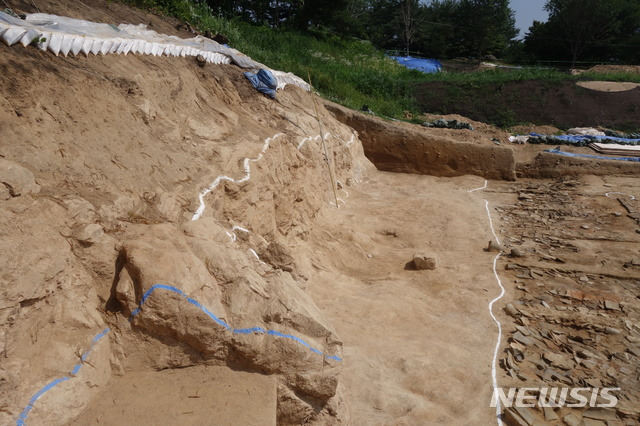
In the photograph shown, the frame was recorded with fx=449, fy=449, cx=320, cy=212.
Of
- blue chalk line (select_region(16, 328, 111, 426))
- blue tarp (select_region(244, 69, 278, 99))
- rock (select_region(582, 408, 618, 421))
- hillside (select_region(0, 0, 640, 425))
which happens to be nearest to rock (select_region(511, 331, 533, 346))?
Result: hillside (select_region(0, 0, 640, 425))

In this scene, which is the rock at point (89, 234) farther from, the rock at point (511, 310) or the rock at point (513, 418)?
the rock at point (511, 310)

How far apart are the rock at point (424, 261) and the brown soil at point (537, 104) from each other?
548 inches

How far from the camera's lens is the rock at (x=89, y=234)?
9.74 ft

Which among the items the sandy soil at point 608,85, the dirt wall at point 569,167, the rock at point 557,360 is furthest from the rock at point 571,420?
the sandy soil at point 608,85

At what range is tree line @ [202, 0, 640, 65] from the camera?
24.6 meters

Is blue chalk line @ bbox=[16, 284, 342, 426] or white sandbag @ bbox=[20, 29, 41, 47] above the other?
white sandbag @ bbox=[20, 29, 41, 47]

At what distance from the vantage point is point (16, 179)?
2.85m

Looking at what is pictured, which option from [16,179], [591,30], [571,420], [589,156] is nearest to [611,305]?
[571,420]

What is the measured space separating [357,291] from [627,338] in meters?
2.91

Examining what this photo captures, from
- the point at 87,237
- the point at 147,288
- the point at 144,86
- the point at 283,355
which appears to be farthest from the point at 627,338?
the point at 144,86

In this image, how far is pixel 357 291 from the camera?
5434 mm

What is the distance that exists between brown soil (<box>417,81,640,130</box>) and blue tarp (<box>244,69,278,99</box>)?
12.8m

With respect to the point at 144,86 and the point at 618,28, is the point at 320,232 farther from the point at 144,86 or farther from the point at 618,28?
the point at 618,28

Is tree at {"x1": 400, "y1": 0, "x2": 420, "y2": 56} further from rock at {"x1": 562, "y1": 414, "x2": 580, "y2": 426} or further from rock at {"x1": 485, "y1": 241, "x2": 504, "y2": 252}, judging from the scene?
rock at {"x1": 562, "y1": 414, "x2": 580, "y2": 426}
